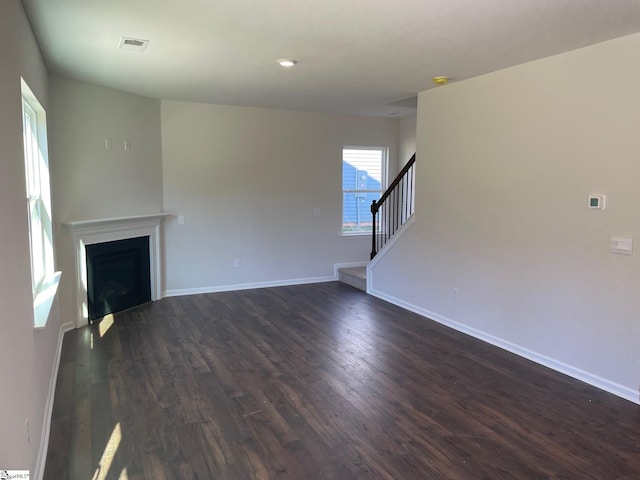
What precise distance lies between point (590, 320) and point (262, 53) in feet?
10.9

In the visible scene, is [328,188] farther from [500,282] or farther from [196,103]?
[500,282]

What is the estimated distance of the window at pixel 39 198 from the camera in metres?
3.31

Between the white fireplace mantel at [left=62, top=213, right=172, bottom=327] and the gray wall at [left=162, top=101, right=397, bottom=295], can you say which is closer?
the white fireplace mantel at [left=62, top=213, right=172, bottom=327]

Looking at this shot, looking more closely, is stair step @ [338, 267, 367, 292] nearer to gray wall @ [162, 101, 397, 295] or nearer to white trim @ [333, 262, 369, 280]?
white trim @ [333, 262, 369, 280]

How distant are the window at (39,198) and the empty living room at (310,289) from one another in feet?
0.11

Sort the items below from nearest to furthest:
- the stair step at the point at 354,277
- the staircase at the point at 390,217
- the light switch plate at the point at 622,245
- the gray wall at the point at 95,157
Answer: the light switch plate at the point at 622,245
the gray wall at the point at 95,157
the stair step at the point at 354,277
the staircase at the point at 390,217

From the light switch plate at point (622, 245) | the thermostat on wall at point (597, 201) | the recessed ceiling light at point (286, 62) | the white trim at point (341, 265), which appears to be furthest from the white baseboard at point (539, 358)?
the recessed ceiling light at point (286, 62)

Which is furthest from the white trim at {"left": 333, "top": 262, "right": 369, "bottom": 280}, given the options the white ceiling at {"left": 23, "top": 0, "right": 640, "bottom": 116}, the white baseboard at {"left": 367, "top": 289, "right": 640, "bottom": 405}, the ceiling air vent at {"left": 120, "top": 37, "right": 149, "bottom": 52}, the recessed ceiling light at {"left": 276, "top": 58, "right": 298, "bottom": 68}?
the ceiling air vent at {"left": 120, "top": 37, "right": 149, "bottom": 52}

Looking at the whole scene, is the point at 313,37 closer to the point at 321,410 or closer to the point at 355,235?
the point at 321,410

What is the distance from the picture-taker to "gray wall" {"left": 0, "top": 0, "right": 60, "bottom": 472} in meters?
1.72

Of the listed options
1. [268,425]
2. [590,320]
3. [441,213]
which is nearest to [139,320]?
[268,425]

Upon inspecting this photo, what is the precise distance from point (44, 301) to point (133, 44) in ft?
6.53

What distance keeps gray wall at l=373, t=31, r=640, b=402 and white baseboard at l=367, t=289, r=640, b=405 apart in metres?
0.01

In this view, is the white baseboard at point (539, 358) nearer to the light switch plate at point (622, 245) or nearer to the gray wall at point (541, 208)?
the gray wall at point (541, 208)
